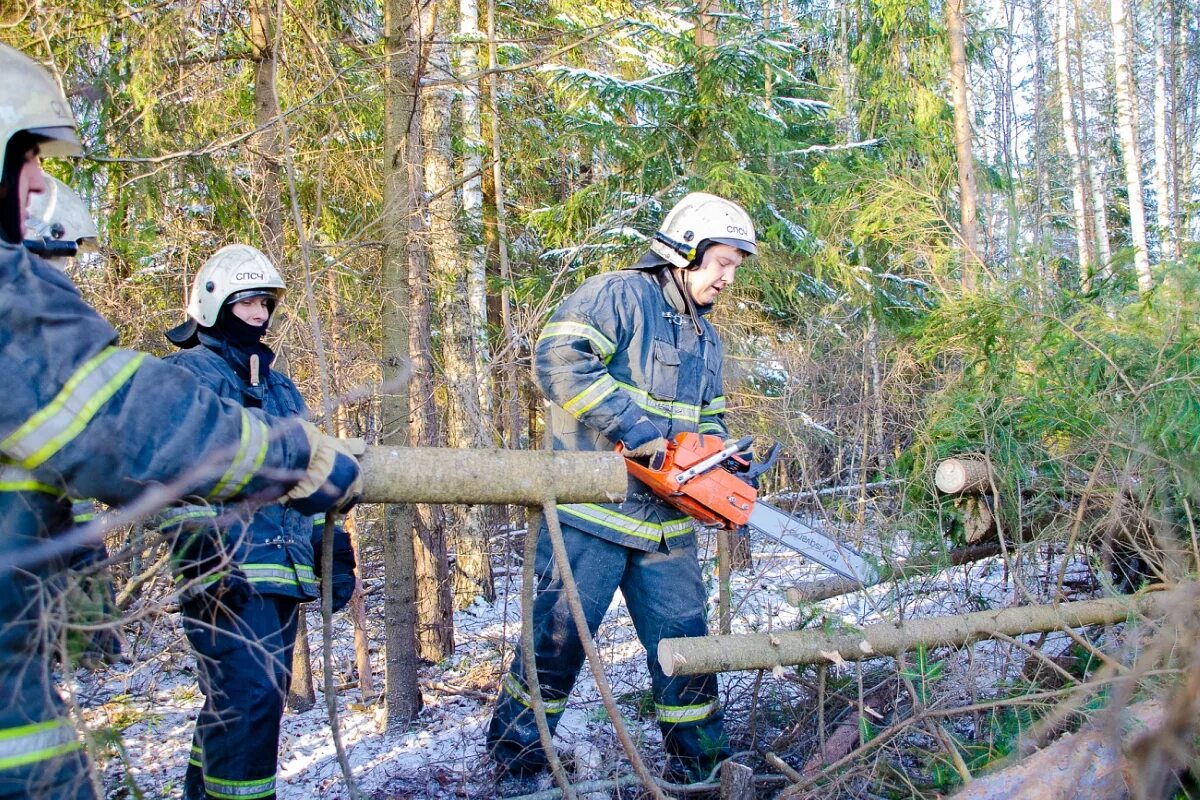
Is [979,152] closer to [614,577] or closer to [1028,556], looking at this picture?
[1028,556]

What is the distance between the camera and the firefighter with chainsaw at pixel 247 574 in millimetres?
2883

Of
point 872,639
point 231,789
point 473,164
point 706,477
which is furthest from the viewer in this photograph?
point 473,164

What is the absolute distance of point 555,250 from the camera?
7.92 m

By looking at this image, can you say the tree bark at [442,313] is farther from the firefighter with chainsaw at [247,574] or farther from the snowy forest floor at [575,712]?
the firefighter with chainsaw at [247,574]

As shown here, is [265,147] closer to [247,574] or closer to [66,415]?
[247,574]

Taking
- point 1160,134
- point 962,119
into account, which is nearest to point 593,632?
point 962,119

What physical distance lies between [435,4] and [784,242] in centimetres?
479

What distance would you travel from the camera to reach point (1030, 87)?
24250 mm

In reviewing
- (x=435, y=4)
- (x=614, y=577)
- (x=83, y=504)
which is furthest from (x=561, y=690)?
(x=435, y=4)

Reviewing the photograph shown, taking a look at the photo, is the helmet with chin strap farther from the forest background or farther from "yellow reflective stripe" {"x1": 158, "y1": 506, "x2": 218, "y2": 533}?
the forest background

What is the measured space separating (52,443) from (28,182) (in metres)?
0.61

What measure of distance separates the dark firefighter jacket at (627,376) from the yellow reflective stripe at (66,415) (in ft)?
6.95

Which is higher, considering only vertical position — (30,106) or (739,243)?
(30,106)

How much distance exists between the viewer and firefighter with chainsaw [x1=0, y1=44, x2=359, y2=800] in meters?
1.59
